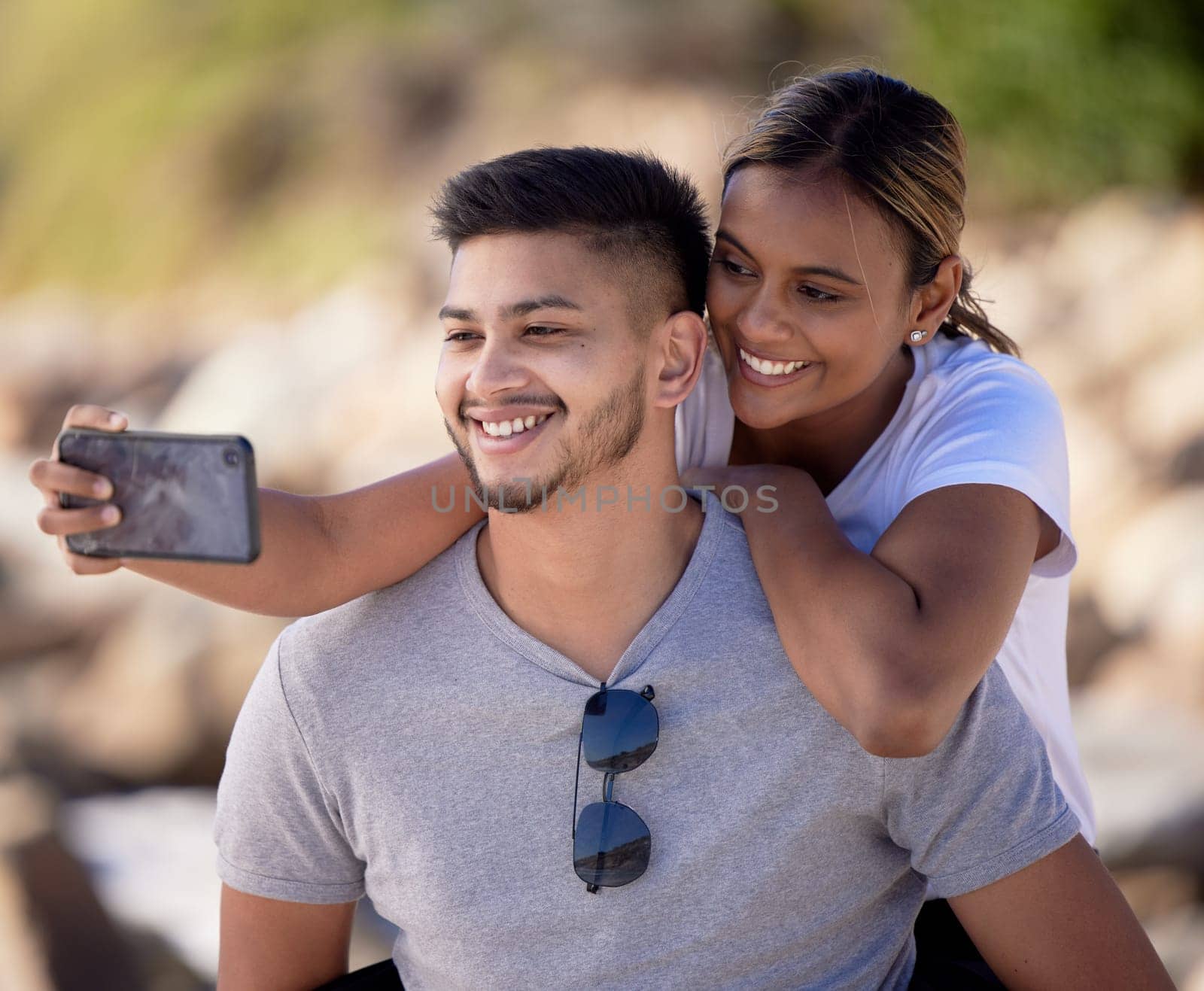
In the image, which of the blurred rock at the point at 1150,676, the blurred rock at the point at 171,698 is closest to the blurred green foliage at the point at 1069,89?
the blurred rock at the point at 1150,676

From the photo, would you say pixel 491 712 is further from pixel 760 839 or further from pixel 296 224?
pixel 296 224

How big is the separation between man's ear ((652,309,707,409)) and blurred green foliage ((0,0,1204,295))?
545 cm

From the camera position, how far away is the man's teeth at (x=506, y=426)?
6.61ft

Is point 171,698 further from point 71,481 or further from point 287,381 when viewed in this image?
point 71,481

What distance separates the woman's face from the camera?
2.29 metres

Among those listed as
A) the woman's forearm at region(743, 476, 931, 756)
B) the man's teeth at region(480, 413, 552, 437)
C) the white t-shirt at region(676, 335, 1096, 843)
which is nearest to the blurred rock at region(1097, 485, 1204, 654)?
the white t-shirt at region(676, 335, 1096, 843)

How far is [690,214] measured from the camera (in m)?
2.31

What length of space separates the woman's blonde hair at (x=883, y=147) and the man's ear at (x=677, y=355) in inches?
13.9

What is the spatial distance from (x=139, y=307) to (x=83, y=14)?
3.31 m

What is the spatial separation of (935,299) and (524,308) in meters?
0.91

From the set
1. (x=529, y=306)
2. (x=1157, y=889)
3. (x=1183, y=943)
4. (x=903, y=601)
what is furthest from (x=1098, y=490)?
(x=529, y=306)

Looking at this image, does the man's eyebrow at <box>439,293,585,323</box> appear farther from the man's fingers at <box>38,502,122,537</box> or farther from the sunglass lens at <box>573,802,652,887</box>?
the sunglass lens at <box>573,802,652,887</box>

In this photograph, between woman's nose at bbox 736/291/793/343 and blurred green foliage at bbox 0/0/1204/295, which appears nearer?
woman's nose at bbox 736/291/793/343

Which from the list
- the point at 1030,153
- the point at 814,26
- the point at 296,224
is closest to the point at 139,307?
the point at 296,224
